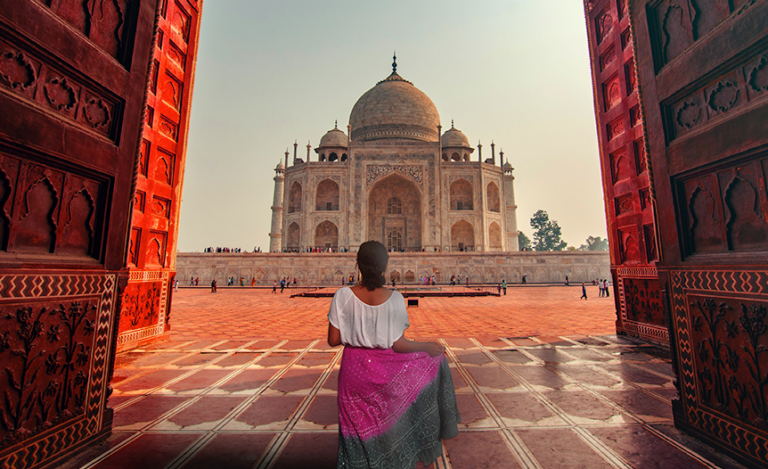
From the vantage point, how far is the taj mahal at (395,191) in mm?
24484

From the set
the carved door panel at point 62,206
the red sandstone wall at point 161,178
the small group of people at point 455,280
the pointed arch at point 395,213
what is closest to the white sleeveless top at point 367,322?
the carved door panel at point 62,206

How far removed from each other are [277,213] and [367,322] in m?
28.1

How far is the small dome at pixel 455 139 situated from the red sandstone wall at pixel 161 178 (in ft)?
84.4

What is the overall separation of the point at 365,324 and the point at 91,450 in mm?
1675

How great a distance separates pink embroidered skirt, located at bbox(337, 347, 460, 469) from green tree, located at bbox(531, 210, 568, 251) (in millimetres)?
50105

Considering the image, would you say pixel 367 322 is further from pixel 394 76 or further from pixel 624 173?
pixel 394 76

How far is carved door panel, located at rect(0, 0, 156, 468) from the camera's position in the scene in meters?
1.52

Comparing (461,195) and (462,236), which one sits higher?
(461,195)

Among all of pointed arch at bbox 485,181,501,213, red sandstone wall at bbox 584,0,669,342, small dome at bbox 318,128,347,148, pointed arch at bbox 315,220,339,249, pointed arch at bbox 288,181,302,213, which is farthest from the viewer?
small dome at bbox 318,128,347,148

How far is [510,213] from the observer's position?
27.5 m

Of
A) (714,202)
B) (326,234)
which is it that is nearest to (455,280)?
(326,234)

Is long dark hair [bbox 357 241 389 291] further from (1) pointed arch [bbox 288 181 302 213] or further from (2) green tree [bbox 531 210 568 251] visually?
(2) green tree [bbox 531 210 568 251]

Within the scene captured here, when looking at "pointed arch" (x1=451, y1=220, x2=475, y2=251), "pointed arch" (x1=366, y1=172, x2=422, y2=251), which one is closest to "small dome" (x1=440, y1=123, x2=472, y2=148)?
"pointed arch" (x1=366, y1=172, x2=422, y2=251)

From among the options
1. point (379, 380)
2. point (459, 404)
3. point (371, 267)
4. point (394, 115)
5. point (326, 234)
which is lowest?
point (459, 404)
